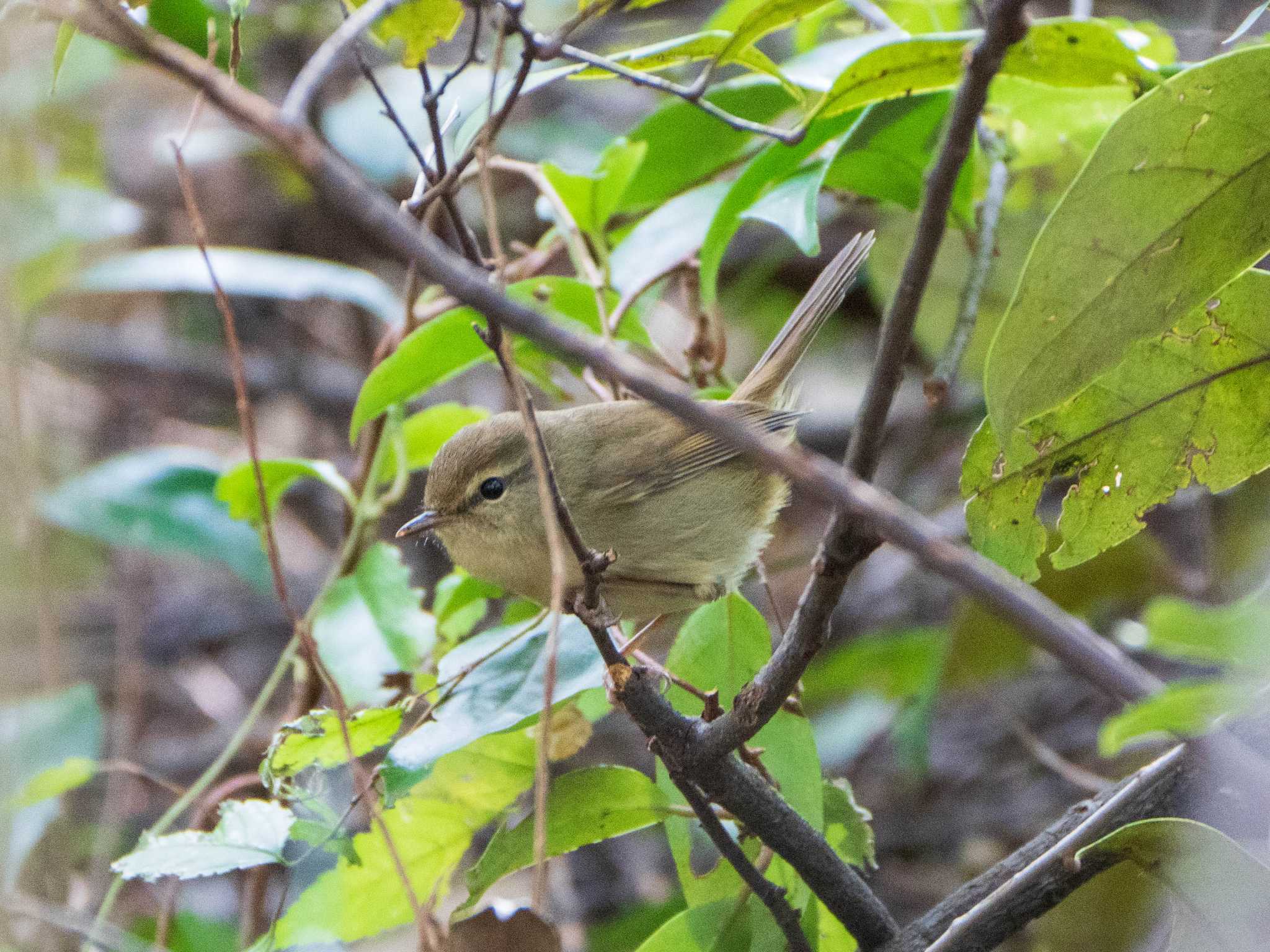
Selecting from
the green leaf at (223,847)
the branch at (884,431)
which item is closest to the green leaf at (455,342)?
the green leaf at (223,847)

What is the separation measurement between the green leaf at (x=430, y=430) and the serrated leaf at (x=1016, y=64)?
1096mm

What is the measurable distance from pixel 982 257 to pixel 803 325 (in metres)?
0.52

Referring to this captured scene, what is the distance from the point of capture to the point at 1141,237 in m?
1.47

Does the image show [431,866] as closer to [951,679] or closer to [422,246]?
[422,246]

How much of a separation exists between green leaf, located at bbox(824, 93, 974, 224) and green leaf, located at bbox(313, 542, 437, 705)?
1156 millimetres

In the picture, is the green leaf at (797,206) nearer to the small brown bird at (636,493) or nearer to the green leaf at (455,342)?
the green leaf at (455,342)

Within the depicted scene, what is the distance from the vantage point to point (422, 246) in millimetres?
889

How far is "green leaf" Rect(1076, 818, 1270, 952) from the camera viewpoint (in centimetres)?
150

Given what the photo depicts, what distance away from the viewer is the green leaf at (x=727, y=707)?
191 cm

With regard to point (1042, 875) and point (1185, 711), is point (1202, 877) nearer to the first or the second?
point (1042, 875)

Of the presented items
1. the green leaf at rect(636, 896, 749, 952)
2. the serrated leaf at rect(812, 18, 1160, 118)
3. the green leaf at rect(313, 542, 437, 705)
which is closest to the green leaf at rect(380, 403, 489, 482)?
the green leaf at rect(313, 542, 437, 705)

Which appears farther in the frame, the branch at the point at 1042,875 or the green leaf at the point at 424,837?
the green leaf at the point at 424,837

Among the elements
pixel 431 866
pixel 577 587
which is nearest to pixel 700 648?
pixel 577 587

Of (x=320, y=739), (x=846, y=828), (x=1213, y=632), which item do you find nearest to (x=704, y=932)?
(x=846, y=828)
